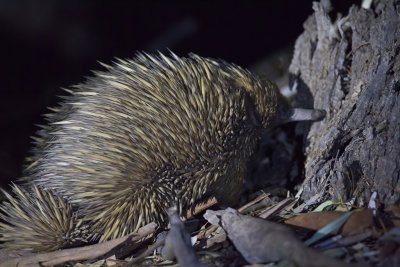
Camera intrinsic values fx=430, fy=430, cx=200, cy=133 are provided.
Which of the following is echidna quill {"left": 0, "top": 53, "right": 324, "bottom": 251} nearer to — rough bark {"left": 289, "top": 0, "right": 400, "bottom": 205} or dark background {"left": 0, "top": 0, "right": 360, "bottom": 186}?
rough bark {"left": 289, "top": 0, "right": 400, "bottom": 205}

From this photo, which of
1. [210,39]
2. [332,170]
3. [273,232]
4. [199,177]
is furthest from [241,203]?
[210,39]

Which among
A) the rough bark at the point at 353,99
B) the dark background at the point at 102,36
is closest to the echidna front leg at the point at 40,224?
the rough bark at the point at 353,99

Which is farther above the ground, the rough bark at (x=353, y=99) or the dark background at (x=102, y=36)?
the dark background at (x=102, y=36)

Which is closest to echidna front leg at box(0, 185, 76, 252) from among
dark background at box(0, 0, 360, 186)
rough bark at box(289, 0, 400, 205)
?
rough bark at box(289, 0, 400, 205)

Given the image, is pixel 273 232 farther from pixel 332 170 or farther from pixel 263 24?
pixel 263 24

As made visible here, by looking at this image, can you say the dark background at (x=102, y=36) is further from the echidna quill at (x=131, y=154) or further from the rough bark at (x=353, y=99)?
the echidna quill at (x=131, y=154)

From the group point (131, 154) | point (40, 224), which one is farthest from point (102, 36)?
point (40, 224)
